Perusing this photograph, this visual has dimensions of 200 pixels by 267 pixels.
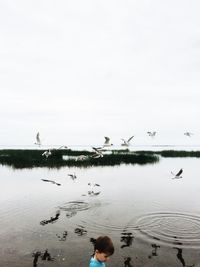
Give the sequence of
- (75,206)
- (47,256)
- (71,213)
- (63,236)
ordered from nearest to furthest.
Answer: (47,256) → (63,236) → (71,213) → (75,206)

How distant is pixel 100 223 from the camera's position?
16.4 m

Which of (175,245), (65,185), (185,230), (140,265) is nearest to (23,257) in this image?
(140,265)

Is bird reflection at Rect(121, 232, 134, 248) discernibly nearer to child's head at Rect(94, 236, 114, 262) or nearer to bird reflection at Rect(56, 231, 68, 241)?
bird reflection at Rect(56, 231, 68, 241)

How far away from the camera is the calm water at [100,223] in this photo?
11.8 m

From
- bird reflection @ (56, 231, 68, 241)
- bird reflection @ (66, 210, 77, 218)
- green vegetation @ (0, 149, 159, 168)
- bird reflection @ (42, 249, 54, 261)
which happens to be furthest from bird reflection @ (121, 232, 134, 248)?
green vegetation @ (0, 149, 159, 168)

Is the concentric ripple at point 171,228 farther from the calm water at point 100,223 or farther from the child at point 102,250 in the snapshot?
the child at point 102,250

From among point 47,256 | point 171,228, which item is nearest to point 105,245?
point 47,256

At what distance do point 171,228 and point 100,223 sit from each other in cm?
336

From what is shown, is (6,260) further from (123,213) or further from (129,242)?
(123,213)

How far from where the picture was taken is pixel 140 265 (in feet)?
36.3

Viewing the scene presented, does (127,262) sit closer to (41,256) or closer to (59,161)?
(41,256)

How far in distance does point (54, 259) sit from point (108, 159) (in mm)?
41417

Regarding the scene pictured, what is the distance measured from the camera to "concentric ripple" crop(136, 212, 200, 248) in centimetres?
1330

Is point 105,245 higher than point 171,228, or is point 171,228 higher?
point 105,245
